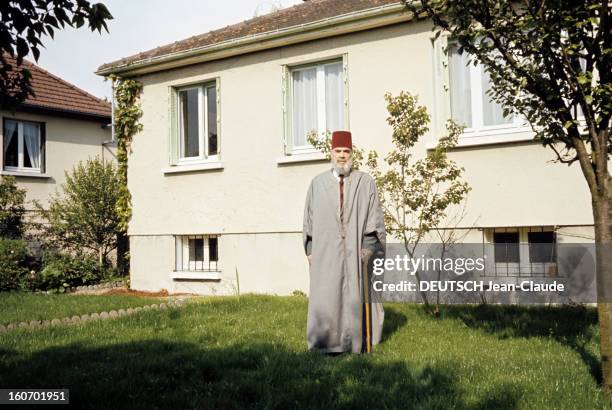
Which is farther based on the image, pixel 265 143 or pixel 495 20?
pixel 265 143

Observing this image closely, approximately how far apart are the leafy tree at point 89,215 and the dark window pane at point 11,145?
2.17 metres

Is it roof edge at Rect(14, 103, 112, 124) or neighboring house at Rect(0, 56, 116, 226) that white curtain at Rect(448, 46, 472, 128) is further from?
roof edge at Rect(14, 103, 112, 124)

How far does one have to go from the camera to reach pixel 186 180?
42.6 ft

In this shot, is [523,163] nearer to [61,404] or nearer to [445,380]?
[445,380]

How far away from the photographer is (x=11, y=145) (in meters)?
17.6

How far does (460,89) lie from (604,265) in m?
6.15

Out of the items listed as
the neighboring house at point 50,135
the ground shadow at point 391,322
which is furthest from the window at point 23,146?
the ground shadow at point 391,322

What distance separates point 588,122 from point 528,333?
3403 millimetres

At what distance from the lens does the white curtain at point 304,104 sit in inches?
459

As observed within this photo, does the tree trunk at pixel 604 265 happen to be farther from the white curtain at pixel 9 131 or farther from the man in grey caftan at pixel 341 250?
the white curtain at pixel 9 131

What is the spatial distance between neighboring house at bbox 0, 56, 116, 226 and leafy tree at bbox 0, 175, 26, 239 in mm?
342

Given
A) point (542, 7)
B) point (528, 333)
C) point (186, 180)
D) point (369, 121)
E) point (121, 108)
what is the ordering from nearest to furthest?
point (542, 7) < point (528, 333) < point (369, 121) < point (186, 180) < point (121, 108)

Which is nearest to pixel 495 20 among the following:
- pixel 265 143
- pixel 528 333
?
pixel 528 333

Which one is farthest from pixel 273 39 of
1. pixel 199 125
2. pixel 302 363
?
pixel 302 363
